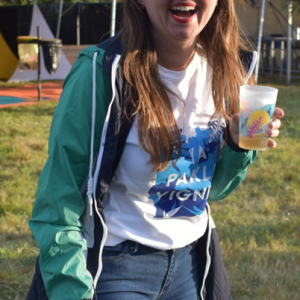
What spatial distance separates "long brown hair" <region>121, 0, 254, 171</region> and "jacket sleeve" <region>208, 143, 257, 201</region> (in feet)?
0.38

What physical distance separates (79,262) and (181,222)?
0.37m

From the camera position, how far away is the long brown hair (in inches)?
65.4

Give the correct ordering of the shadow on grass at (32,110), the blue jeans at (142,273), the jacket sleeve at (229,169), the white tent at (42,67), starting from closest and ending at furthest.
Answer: the blue jeans at (142,273) < the jacket sleeve at (229,169) < the shadow on grass at (32,110) < the white tent at (42,67)

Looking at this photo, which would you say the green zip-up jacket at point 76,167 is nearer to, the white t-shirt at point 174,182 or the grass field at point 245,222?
the white t-shirt at point 174,182

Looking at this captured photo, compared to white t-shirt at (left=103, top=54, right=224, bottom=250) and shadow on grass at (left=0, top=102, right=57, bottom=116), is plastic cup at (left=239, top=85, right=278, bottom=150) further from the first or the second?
shadow on grass at (left=0, top=102, right=57, bottom=116)

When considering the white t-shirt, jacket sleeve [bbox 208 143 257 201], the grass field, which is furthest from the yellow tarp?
the white t-shirt

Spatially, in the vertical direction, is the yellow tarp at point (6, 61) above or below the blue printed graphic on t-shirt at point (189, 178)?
below

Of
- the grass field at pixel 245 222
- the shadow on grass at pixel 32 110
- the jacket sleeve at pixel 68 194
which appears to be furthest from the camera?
the shadow on grass at pixel 32 110

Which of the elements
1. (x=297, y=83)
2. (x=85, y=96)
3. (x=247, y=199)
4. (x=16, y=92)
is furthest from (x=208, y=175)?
(x=297, y=83)

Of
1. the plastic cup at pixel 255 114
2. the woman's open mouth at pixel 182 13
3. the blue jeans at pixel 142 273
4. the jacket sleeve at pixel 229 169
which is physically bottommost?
the blue jeans at pixel 142 273

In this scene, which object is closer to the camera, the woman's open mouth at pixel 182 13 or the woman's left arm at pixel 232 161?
the woman's open mouth at pixel 182 13

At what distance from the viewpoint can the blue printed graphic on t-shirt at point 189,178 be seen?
1716mm

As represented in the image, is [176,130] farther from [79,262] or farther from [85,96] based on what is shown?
[79,262]

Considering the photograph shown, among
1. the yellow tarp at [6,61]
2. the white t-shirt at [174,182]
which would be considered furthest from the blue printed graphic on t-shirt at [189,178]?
the yellow tarp at [6,61]
